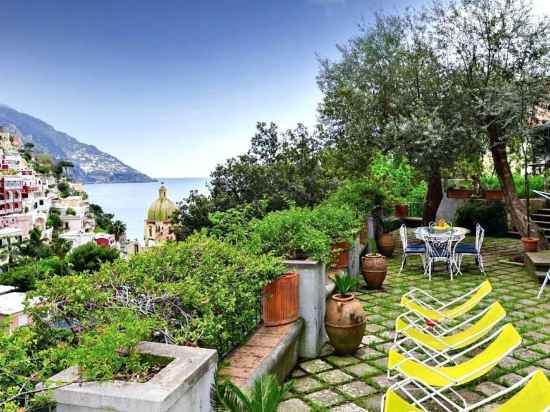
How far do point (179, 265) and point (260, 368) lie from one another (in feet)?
3.28

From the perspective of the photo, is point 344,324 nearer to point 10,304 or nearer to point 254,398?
point 254,398

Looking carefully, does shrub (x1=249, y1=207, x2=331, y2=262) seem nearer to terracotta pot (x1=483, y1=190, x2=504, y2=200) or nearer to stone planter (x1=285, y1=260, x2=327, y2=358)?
stone planter (x1=285, y1=260, x2=327, y2=358)

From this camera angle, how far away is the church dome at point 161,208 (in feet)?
197

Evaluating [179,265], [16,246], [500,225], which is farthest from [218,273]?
[16,246]

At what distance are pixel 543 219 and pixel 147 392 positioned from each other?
12.8m

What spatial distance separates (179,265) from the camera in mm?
3684

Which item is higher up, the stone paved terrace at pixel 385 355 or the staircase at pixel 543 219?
the staircase at pixel 543 219

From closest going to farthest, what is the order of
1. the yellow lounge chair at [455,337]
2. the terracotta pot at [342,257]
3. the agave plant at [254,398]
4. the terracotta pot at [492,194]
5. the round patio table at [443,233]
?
the agave plant at [254,398] < the yellow lounge chair at [455,337] < the terracotta pot at [342,257] < the round patio table at [443,233] < the terracotta pot at [492,194]

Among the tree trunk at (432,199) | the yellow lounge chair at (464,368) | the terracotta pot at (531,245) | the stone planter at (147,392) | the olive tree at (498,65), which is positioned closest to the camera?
the stone planter at (147,392)

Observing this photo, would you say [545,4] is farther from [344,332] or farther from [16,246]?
[16,246]

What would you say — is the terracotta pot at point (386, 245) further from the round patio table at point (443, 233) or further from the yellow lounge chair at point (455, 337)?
the yellow lounge chair at point (455, 337)

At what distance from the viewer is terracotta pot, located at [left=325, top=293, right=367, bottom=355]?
4.56 m

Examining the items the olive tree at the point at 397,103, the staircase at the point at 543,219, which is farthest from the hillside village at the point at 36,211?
the staircase at the point at 543,219

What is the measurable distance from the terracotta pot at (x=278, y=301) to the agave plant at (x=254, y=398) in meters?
1.77
